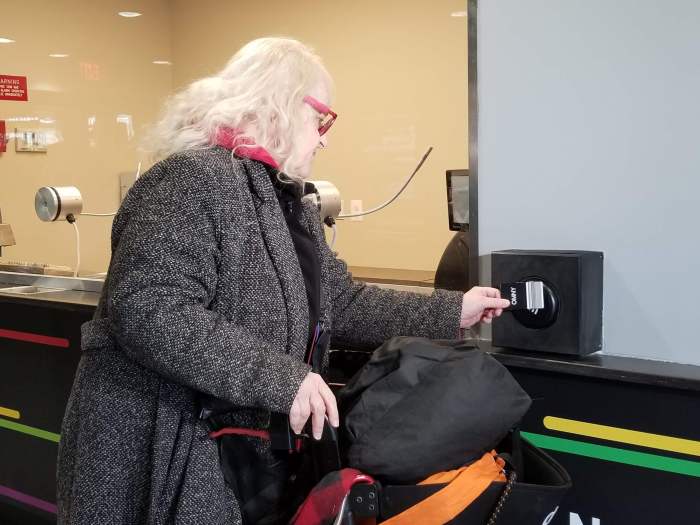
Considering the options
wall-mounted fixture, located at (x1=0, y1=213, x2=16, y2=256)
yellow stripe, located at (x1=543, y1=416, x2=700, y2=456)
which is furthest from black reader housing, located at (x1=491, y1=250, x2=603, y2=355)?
wall-mounted fixture, located at (x1=0, y1=213, x2=16, y2=256)

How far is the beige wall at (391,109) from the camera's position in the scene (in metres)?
4.06

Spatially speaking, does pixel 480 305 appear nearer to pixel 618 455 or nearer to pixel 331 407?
pixel 618 455

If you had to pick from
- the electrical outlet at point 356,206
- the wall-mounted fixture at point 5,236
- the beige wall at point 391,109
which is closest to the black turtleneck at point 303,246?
the wall-mounted fixture at point 5,236

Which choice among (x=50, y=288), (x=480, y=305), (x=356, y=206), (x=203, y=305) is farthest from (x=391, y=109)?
(x=203, y=305)

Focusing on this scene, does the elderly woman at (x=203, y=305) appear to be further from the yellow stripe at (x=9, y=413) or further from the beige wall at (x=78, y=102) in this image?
the beige wall at (x=78, y=102)

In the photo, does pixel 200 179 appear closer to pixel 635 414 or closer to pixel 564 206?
pixel 564 206

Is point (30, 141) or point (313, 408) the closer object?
point (313, 408)

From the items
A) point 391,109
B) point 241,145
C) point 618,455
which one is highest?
point 391,109

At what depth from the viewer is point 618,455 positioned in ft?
4.55

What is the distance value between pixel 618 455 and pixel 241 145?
0.85 metres

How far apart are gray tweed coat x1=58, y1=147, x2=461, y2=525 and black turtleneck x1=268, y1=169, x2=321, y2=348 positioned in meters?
0.05

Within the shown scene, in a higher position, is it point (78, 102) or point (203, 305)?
point (78, 102)

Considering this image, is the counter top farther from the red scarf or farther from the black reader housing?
the black reader housing

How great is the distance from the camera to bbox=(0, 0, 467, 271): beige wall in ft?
13.2
